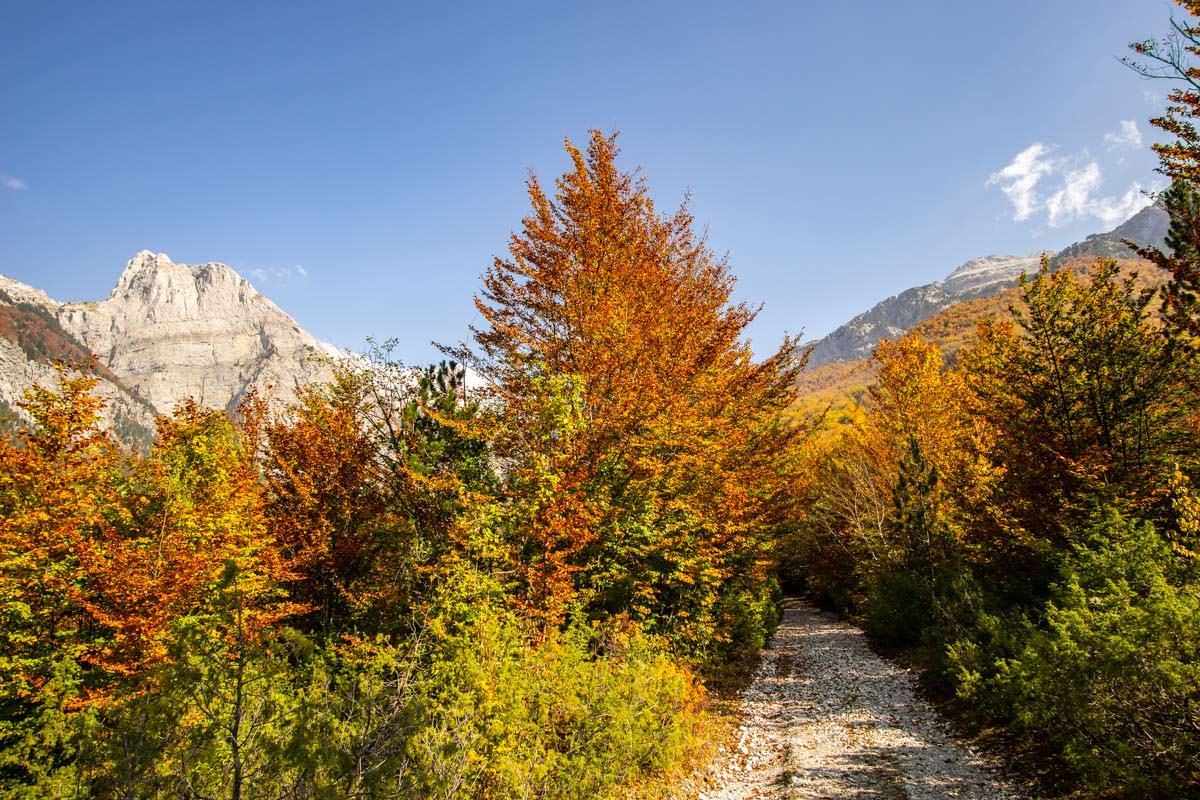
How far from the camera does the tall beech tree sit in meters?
8.62

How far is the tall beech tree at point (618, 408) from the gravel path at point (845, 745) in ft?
8.18

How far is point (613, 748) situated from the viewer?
6.64 meters

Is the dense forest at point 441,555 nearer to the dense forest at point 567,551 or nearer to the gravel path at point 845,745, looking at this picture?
the dense forest at point 567,551

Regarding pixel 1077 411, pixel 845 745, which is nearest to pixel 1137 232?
pixel 1077 411

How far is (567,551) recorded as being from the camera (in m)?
8.13

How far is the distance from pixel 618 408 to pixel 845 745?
7392 millimetres

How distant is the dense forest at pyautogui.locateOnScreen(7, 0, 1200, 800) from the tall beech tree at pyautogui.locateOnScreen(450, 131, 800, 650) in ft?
0.28

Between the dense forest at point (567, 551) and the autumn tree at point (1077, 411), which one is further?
the autumn tree at point (1077, 411)

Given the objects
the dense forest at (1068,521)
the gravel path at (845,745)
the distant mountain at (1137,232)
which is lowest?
the gravel path at (845,745)

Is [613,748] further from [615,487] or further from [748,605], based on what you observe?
[748,605]

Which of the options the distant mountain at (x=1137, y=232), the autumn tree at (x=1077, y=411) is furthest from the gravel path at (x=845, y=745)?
the distant mountain at (x=1137, y=232)

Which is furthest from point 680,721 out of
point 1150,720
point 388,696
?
point 1150,720

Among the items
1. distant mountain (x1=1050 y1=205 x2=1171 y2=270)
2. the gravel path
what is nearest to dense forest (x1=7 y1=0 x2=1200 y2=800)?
the gravel path

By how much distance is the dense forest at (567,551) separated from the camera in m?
4.93
